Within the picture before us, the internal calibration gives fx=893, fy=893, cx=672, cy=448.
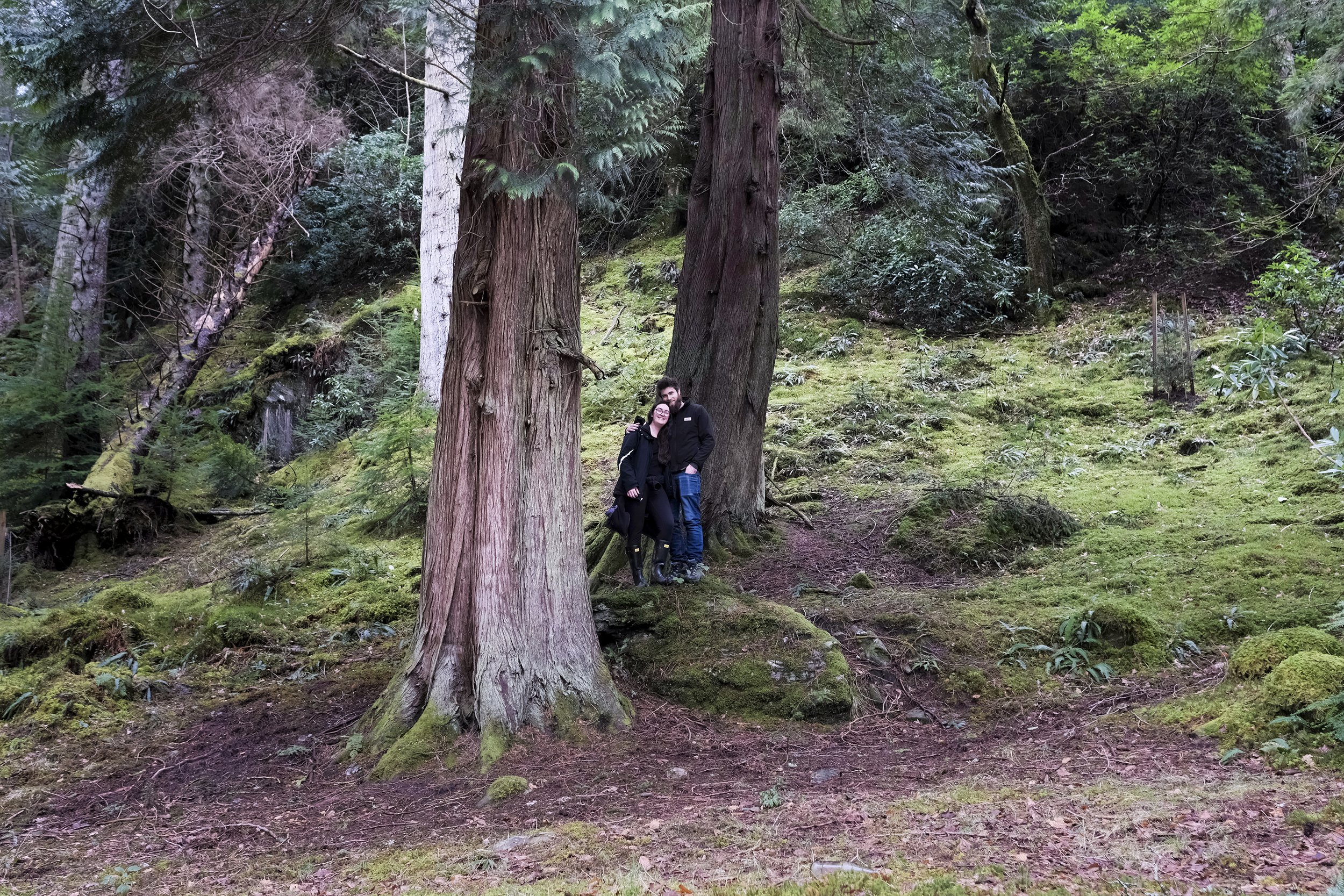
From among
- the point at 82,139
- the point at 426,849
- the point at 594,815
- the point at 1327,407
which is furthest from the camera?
the point at 1327,407

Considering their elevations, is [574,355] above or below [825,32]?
below

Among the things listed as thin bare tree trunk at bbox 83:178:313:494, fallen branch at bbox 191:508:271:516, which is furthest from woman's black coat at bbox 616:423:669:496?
thin bare tree trunk at bbox 83:178:313:494

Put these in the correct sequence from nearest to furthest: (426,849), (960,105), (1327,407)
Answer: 1. (426,849)
2. (1327,407)
3. (960,105)

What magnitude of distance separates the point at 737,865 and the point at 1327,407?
931 centimetres

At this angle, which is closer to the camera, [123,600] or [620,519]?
[620,519]

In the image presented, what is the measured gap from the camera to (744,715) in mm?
5969

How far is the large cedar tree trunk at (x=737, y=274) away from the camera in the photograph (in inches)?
340

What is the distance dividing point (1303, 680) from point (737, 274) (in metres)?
5.64

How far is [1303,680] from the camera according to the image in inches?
180

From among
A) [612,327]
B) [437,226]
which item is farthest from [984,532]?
[612,327]

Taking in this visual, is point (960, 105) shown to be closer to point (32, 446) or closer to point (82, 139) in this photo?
point (82, 139)

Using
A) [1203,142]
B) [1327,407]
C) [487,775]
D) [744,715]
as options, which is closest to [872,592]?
[744,715]

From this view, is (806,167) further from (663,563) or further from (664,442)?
(663,563)

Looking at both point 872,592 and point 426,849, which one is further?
point 872,592
